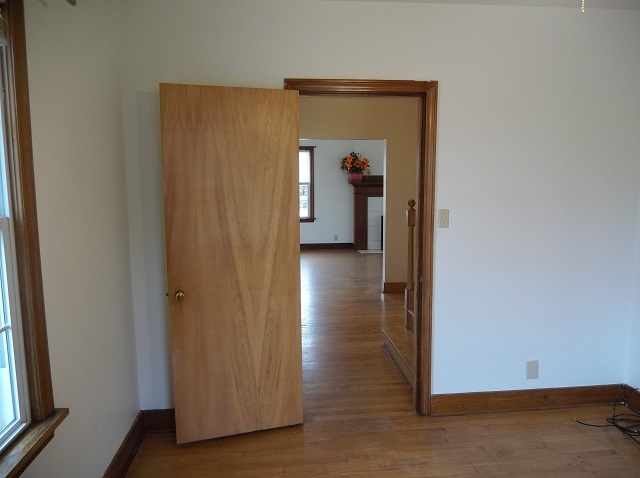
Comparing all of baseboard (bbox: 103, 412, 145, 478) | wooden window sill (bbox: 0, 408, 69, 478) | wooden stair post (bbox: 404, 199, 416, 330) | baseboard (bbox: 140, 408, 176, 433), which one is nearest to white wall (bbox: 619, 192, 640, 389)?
wooden stair post (bbox: 404, 199, 416, 330)

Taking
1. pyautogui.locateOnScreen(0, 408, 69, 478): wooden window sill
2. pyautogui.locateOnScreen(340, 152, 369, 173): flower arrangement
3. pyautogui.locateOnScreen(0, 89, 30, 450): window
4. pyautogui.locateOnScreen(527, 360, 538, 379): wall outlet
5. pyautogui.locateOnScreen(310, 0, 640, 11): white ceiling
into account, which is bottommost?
pyautogui.locateOnScreen(527, 360, 538, 379): wall outlet

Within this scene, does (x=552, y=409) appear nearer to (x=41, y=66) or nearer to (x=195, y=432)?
(x=195, y=432)

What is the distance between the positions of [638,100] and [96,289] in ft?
10.9

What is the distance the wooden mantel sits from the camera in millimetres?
9914

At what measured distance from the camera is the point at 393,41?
2553mm

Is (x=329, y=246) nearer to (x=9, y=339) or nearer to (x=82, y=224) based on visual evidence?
(x=82, y=224)

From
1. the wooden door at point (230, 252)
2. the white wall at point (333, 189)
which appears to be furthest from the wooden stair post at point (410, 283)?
the white wall at point (333, 189)

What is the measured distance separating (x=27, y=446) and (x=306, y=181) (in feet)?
29.4

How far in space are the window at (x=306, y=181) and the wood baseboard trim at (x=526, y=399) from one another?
7.48 metres

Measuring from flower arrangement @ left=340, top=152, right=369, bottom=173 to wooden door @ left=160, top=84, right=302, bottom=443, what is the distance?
748 centimetres

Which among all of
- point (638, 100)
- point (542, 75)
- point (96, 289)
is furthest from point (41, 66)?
point (638, 100)

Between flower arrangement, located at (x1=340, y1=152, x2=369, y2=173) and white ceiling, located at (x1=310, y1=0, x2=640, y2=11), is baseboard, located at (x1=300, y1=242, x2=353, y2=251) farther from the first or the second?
white ceiling, located at (x1=310, y1=0, x2=640, y2=11)

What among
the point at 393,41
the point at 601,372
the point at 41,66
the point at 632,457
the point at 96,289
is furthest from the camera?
the point at 601,372

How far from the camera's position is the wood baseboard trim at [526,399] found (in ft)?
9.21
